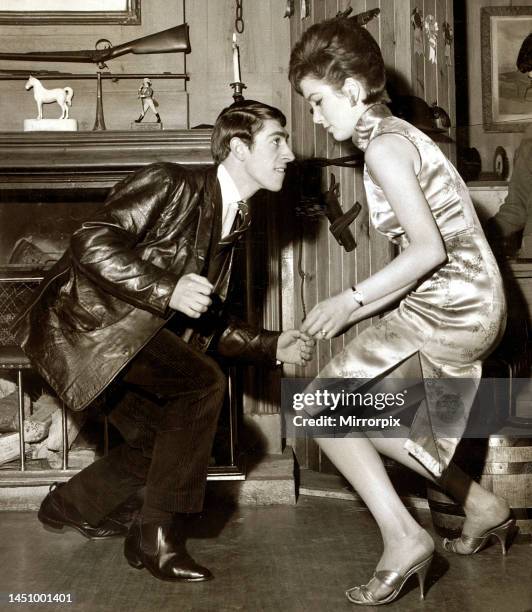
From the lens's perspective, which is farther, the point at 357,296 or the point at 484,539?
the point at 484,539

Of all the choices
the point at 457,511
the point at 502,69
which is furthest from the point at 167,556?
the point at 502,69

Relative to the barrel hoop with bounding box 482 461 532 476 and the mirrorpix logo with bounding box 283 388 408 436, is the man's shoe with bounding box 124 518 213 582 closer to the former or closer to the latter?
the mirrorpix logo with bounding box 283 388 408 436

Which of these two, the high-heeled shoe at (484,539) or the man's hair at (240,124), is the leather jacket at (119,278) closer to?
the man's hair at (240,124)

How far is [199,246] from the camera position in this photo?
7.14 ft

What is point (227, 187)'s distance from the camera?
229 centimetres

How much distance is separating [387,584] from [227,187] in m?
1.18

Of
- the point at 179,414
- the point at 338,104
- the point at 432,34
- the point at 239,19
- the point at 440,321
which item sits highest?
the point at 239,19

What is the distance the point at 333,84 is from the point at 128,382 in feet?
3.26

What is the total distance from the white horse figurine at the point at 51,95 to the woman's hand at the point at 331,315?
187 cm

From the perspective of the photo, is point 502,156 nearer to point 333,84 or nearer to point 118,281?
point 333,84

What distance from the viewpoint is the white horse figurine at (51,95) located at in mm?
3119

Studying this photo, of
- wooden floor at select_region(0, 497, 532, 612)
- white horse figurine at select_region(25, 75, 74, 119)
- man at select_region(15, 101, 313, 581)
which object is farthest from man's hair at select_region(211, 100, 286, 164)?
wooden floor at select_region(0, 497, 532, 612)

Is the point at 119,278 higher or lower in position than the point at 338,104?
lower

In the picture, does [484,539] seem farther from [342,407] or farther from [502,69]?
[502,69]
